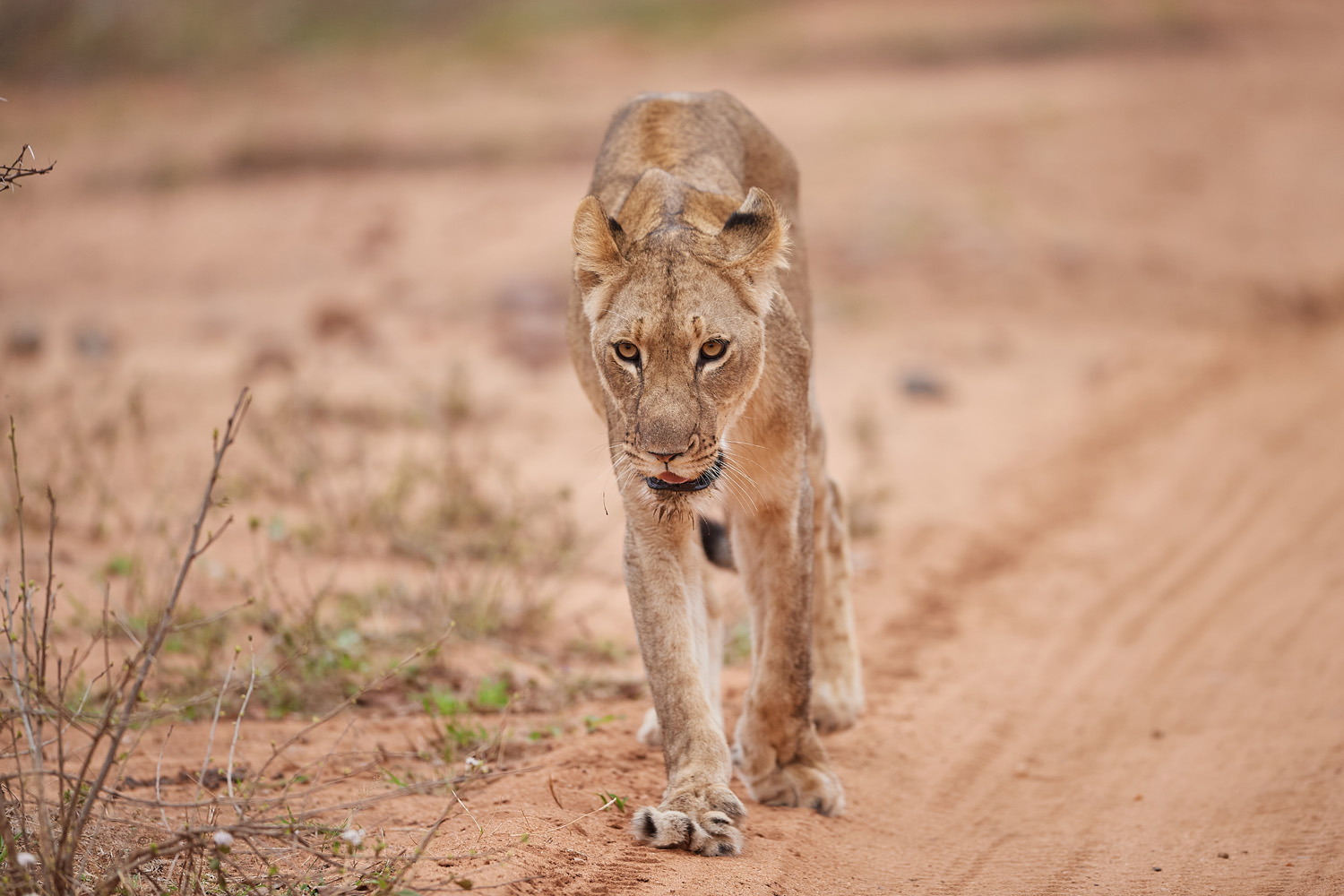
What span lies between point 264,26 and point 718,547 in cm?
2083

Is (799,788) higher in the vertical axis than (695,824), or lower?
lower

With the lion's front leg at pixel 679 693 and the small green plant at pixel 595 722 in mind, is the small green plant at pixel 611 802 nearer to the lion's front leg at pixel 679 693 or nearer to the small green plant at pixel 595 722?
the lion's front leg at pixel 679 693

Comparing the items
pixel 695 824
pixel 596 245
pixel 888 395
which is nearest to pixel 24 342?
pixel 888 395

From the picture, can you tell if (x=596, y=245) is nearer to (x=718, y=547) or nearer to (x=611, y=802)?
(x=718, y=547)

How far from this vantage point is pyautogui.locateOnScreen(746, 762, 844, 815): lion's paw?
3990mm

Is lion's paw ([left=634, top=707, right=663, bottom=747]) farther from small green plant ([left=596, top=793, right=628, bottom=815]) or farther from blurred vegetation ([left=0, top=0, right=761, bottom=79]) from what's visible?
blurred vegetation ([left=0, top=0, right=761, bottom=79])

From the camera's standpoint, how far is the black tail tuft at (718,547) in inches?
173

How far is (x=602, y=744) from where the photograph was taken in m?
4.37

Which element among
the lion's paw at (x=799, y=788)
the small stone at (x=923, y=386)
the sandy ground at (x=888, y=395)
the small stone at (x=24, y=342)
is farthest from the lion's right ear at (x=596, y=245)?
the small stone at (x=24, y=342)

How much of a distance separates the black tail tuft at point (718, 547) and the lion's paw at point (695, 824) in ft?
3.41

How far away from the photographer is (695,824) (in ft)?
11.4

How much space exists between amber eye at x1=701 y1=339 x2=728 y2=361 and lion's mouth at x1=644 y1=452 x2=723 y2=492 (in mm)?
302

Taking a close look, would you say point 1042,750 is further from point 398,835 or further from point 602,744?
point 398,835

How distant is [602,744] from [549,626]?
1.61m
